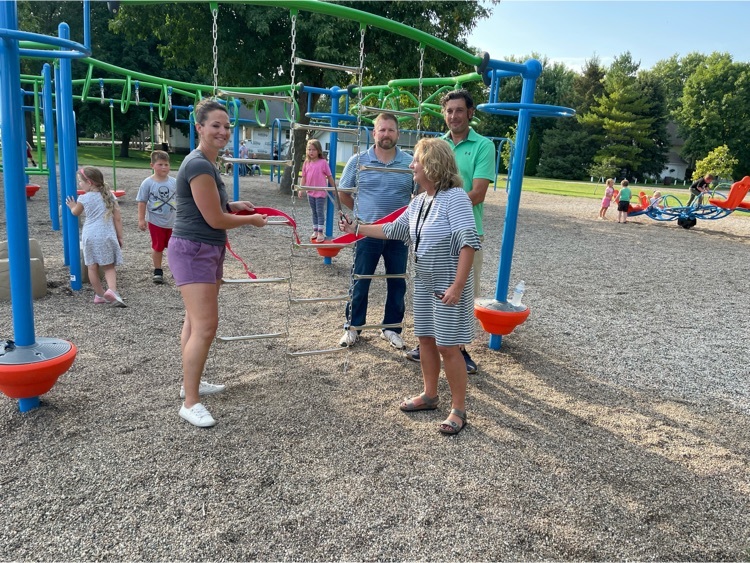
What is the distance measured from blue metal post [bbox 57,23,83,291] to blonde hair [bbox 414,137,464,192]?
394 cm

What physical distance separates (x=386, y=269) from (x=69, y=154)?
352cm

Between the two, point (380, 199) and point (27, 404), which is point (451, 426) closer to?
point (380, 199)

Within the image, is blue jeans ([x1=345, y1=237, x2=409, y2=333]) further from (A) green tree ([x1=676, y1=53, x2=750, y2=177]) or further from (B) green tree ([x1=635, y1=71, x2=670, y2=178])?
(A) green tree ([x1=676, y1=53, x2=750, y2=177])

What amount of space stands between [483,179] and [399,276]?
3.06 ft

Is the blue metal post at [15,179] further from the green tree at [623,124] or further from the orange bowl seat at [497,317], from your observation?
the green tree at [623,124]

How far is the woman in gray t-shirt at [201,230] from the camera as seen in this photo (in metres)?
2.71

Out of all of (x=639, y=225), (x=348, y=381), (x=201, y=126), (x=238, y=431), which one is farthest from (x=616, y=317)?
(x=639, y=225)

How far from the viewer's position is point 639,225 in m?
14.4

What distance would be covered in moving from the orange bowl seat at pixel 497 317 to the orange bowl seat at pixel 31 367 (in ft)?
9.49

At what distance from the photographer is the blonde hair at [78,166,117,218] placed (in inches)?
197

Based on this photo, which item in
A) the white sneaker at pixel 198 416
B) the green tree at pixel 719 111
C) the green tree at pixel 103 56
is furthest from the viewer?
the green tree at pixel 719 111

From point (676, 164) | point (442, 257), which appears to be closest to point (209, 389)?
point (442, 257)

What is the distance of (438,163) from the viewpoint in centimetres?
Answer: 286

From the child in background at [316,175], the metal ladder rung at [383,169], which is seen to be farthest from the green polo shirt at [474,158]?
the child in background at [316,175]
